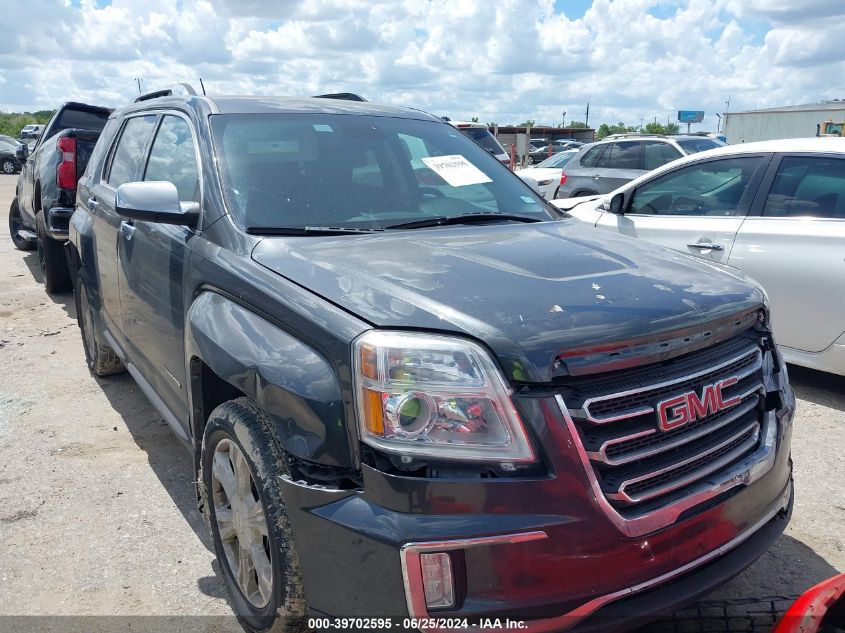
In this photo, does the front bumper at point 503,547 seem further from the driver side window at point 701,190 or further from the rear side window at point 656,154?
the rear side window at point 656,154

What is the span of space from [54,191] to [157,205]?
5.37 metres

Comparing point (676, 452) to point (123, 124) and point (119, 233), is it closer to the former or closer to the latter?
point (119, 233)

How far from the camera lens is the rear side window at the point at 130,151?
402 cm

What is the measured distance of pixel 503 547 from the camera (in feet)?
5.75

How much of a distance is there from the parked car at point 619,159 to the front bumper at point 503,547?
988 cm

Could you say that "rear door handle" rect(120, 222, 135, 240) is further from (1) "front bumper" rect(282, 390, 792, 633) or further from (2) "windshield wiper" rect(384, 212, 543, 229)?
(1) "front bumper" rect(282, 390, 792, 633)

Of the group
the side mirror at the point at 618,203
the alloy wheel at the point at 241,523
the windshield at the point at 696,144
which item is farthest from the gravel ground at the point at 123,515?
the windshield at the point at 696,144

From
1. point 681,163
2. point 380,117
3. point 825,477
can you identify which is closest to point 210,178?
point 380,117

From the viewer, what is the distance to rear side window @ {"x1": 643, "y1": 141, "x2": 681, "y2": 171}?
11.0 metres

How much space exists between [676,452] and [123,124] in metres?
4.00

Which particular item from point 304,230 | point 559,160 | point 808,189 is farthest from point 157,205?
point 559,160

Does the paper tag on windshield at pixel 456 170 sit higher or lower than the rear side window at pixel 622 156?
higher

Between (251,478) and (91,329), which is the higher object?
(251,478)

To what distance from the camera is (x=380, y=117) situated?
370 cm
